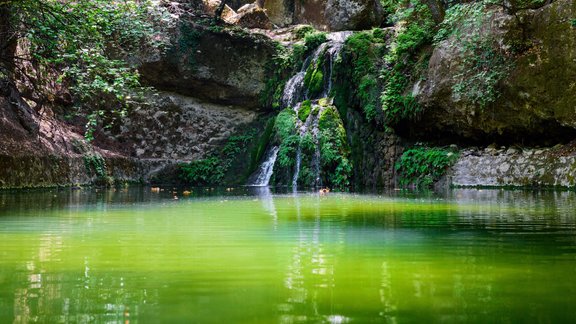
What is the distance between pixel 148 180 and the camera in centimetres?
2247

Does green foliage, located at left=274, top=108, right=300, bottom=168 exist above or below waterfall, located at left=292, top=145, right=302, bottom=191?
above

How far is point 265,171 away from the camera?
71.0 ft

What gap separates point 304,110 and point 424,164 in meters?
5.14

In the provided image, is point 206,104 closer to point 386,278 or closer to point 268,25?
point 268,25

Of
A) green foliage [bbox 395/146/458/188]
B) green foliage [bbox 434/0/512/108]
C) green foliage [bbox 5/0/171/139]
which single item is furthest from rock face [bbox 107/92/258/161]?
green foliage [bbox 5/0/171/139]

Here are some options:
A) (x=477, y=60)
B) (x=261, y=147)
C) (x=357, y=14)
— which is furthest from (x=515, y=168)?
(x=357, y=14)

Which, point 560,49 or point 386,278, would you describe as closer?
point 386,278

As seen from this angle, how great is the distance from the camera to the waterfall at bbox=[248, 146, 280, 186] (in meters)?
21.4

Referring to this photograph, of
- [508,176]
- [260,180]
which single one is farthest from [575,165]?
[260,180]

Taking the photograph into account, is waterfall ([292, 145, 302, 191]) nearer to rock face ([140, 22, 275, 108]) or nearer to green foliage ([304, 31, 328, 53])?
green foliage ([304, 31, 328, 53])

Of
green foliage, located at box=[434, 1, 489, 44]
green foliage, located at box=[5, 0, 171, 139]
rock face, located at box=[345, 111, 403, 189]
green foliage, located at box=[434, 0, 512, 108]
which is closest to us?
green foliage, located at box=[5, 0, 171, 139]

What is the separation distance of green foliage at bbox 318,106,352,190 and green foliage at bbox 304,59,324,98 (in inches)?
71.6

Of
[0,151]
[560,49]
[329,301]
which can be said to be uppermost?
[560,49]

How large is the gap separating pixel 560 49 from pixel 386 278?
605 inches
